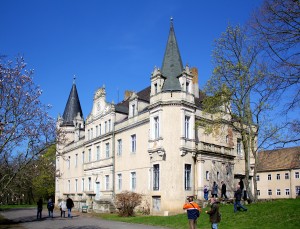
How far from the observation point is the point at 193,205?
15.8 m

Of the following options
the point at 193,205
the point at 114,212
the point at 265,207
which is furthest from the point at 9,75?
the point at 114,212

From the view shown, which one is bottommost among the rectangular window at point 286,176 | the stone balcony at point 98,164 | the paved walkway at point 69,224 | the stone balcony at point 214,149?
the paved walkway at point 69,224

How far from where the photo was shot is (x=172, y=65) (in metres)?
32.9

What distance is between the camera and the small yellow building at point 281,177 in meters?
59.0

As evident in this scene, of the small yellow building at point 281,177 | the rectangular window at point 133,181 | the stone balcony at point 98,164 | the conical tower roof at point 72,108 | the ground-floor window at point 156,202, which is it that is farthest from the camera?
the small yellow building at point 281,177

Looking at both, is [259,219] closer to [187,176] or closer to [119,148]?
[187,176]

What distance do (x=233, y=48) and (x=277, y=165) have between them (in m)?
38.5

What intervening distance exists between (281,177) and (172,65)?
37866 mm

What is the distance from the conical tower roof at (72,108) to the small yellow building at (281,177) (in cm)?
2960

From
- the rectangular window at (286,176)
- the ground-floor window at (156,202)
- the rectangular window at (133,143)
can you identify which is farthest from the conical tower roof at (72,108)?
the rectangular window at (286,176)

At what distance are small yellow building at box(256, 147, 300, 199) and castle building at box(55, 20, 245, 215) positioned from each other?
2546cm

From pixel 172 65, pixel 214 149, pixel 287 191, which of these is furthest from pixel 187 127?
pixel 287 191

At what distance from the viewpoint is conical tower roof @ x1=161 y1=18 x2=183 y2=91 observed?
3167cm

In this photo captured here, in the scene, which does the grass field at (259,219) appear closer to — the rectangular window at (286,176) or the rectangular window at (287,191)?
the rectangular window at (286,176)
